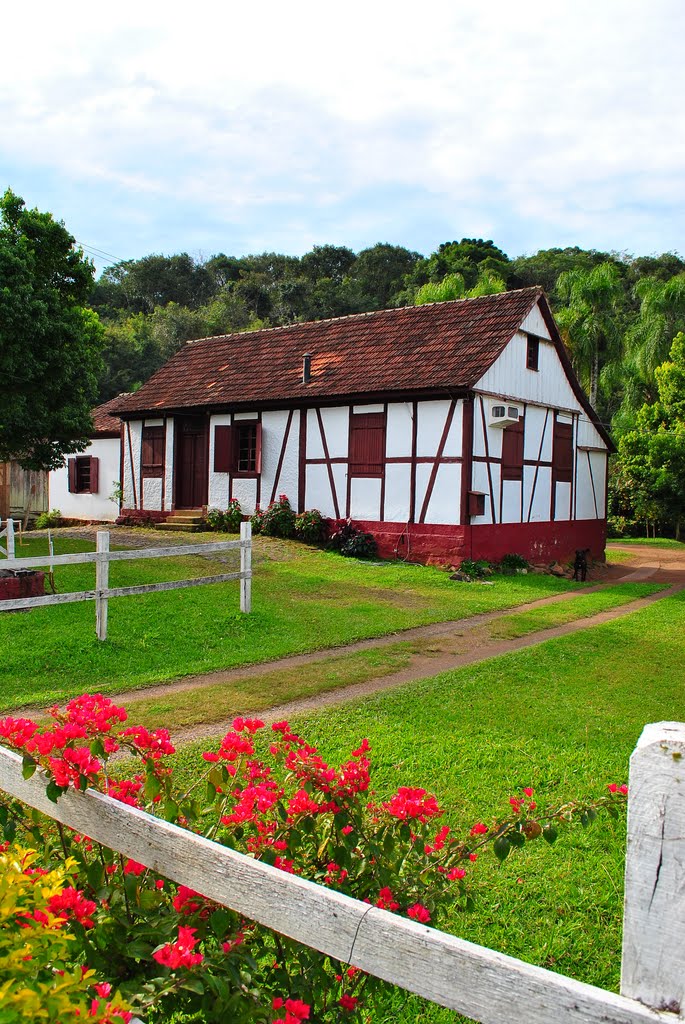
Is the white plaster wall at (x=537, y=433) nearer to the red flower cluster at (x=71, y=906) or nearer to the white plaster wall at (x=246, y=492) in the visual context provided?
the white plaster wall at (x=246, y=492)

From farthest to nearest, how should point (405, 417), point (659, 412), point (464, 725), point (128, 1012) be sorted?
point (659, 412) → point (405, 417) → point (464, 725) → point (128, 1012)

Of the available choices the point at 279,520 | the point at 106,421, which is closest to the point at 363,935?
the point at 279,520

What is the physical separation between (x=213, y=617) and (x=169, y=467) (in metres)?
12.6

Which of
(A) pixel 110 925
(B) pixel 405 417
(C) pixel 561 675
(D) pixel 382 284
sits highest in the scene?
(D) pixel 382 284

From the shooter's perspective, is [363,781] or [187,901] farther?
[363,781]

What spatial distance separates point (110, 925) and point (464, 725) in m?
4.73

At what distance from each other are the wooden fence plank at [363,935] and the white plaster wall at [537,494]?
18.3m

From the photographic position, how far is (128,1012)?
181 cm

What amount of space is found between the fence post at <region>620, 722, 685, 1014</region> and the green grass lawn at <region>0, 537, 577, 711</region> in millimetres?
6589

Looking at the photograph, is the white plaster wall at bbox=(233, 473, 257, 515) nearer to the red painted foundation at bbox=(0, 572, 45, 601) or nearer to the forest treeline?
the forest treeline

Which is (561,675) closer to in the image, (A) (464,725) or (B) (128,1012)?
(A) (464,725)

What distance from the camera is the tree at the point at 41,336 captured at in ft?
44.5

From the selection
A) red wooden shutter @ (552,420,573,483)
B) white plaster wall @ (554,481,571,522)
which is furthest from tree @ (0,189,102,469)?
white plaster wall @ (554,481,571,522)

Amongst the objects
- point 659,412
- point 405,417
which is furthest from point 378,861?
point 659,412
